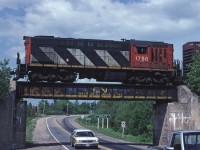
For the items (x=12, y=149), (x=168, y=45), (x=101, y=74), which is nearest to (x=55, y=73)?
Answer: (x=101, y=74)

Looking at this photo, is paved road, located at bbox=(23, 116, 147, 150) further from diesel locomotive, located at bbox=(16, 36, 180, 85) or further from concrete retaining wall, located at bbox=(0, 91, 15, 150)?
diesel locomotive, located at bbox=(16, 36, 180, 85)

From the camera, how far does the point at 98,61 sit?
117 ft

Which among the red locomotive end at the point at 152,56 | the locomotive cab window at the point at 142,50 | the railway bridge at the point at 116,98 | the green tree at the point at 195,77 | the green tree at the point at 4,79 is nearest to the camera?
the green tree at the point at 4,79

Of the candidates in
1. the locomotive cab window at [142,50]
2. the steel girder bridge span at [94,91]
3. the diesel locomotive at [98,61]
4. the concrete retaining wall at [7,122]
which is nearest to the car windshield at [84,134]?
the steel girder bridge span at [94,91]

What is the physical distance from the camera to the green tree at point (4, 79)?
30.1 m

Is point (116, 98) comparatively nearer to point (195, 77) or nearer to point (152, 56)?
point (152, 56)

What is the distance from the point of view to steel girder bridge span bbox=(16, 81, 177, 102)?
34656mm

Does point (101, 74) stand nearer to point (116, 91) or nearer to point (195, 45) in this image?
point (116, 91)

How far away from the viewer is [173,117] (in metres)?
36.9

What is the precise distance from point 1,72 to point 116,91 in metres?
10.9

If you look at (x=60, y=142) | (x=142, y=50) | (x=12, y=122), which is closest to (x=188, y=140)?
(x=12, y=122)

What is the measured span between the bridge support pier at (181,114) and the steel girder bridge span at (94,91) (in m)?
0.88

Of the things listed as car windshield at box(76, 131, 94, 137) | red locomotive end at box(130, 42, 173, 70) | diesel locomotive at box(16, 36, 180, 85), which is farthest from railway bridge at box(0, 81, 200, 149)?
car windshield at box(76, 131, 94, 137)

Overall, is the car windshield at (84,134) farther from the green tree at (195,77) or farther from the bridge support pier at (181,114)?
the green tree at (195,77)
